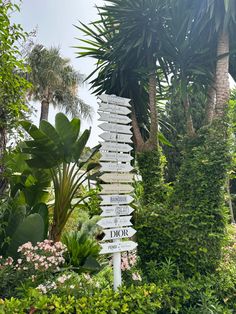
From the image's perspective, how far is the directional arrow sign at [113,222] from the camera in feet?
8.85

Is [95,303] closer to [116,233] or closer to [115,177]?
[116,233]

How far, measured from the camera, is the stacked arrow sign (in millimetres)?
2758

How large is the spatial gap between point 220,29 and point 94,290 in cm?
428

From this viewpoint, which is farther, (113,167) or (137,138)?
(137,138)

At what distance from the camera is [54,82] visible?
15094mm

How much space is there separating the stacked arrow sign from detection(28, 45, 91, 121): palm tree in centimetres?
1154

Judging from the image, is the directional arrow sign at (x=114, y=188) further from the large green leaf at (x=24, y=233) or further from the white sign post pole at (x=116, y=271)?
the large green leaf at (x=24, y=233)

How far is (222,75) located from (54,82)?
1235 centimetres

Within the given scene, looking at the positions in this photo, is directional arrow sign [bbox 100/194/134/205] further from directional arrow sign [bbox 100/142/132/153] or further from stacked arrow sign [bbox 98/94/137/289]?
directional arrow sign [bbox 100/142/132/153]

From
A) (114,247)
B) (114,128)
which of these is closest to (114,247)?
(114,247)

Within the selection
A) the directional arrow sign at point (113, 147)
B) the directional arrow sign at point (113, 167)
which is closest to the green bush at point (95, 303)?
the directional arrow sign at point (113, 167)

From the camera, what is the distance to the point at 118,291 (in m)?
2.65

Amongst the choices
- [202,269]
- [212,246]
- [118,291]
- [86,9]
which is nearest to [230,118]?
[212,246]

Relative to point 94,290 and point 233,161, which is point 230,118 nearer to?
point 233,161
